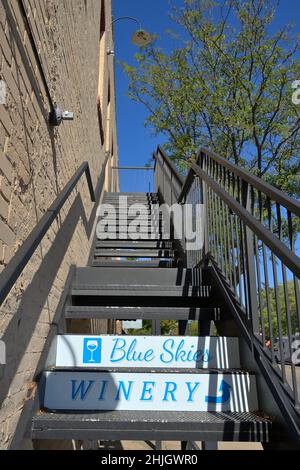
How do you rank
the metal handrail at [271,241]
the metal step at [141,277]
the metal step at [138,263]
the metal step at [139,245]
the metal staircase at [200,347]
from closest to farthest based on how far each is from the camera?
the metal handrail at [271,241]
the metal staircase at [200,347]
the metal step at [141,277]
the metal step at [138,263]
the metal step at [139,245]

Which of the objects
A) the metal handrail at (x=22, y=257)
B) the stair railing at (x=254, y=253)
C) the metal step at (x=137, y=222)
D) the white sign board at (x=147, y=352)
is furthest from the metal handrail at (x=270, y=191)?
the metal step at (x=137, y=222)

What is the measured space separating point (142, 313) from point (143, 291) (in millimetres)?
364

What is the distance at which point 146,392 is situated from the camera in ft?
7.73

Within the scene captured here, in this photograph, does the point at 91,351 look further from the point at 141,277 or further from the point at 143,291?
the point at 141,277

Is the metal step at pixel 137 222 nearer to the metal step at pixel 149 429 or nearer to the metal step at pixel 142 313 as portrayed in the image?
the metal step at pixel 142 313

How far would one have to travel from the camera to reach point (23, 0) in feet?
→ 6.91

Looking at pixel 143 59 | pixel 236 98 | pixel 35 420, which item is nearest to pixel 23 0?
pixel 35 420

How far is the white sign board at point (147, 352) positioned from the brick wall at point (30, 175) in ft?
0.77

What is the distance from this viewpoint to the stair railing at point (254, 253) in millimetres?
2029

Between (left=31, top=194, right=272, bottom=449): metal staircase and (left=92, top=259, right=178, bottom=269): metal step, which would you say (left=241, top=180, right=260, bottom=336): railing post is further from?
(left=92, top=259, right=178, bottom=269): metal step

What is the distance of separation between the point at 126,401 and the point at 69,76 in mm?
2534

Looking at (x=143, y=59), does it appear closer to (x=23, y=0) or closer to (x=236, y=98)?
(x=236, y=98)

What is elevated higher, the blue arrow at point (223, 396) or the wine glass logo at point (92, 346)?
the wine glass logo at point (92, 346)

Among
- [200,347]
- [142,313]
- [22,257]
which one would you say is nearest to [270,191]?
[200,347]
